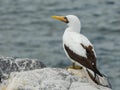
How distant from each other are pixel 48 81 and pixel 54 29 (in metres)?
11.9

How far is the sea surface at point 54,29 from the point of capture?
64.2 feet

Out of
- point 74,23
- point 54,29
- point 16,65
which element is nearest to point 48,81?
point 16,65

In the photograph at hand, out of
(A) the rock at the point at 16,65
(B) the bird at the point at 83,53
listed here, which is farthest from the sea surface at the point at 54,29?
(A) the rock at the point at 16,65

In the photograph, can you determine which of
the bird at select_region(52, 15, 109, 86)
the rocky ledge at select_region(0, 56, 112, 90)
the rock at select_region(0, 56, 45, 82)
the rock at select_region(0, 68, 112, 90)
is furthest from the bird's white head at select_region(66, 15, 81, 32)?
the rock at select_region(0, 68, 112, 90)

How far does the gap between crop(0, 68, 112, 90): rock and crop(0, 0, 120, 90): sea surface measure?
6.82 m

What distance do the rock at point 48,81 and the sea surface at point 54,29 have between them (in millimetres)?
6819

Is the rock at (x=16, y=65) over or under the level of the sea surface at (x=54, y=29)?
over

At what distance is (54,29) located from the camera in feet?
73.0

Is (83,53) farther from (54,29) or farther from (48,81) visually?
(54,29)

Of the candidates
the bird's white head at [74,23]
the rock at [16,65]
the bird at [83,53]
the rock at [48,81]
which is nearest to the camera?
the rock at [48,81]

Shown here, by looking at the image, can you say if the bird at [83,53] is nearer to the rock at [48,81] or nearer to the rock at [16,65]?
the rock at [48,81]

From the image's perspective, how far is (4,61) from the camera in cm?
1190

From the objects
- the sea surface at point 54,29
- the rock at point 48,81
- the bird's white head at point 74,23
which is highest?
the bird's white head at point 74,23

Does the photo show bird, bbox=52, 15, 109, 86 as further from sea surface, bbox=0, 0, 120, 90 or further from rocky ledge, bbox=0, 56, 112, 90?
sea surface, bbox=0, 0, 120, 90
